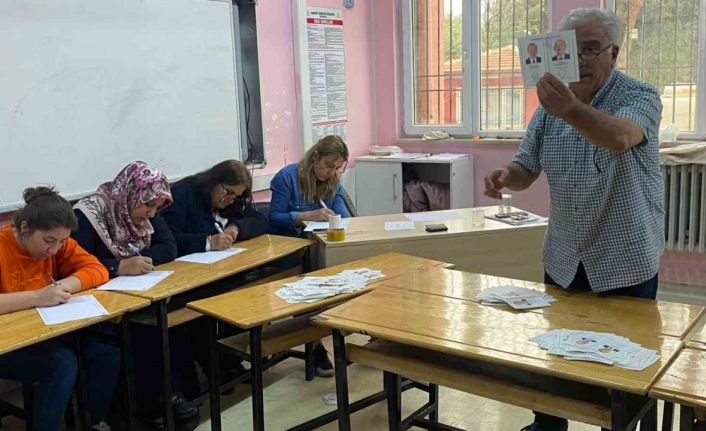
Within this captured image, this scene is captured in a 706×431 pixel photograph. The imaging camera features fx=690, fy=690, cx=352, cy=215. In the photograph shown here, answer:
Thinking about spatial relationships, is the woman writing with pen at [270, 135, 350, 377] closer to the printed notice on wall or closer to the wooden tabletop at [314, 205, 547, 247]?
the wooden tabletop at [314, 205, 547, 247]

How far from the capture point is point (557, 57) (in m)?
1.95

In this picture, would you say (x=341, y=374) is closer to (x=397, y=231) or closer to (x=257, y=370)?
(x=257, y=370)

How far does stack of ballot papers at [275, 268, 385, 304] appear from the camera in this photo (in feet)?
8.41

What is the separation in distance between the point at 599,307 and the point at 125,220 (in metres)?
2.02

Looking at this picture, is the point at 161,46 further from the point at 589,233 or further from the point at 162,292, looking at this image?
the point at 589,233

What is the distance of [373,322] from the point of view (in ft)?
6.93

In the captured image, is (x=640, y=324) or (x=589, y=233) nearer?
(x=640, y=324)

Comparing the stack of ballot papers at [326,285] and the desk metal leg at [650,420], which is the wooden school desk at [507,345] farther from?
the stack of ballot papers at [326,285]

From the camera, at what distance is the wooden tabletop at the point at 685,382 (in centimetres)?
154

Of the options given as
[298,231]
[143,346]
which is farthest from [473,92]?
[143,346]

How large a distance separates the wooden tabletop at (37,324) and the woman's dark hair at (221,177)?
38.7 inches

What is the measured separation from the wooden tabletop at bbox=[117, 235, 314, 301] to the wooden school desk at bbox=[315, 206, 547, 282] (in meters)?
0.21

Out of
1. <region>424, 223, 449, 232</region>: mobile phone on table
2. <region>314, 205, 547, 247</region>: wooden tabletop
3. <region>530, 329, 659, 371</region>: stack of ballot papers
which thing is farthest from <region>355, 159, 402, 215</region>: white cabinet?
<region>530, 329, 659, 371</region>: stack of ballot papers

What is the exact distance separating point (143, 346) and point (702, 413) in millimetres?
2287
